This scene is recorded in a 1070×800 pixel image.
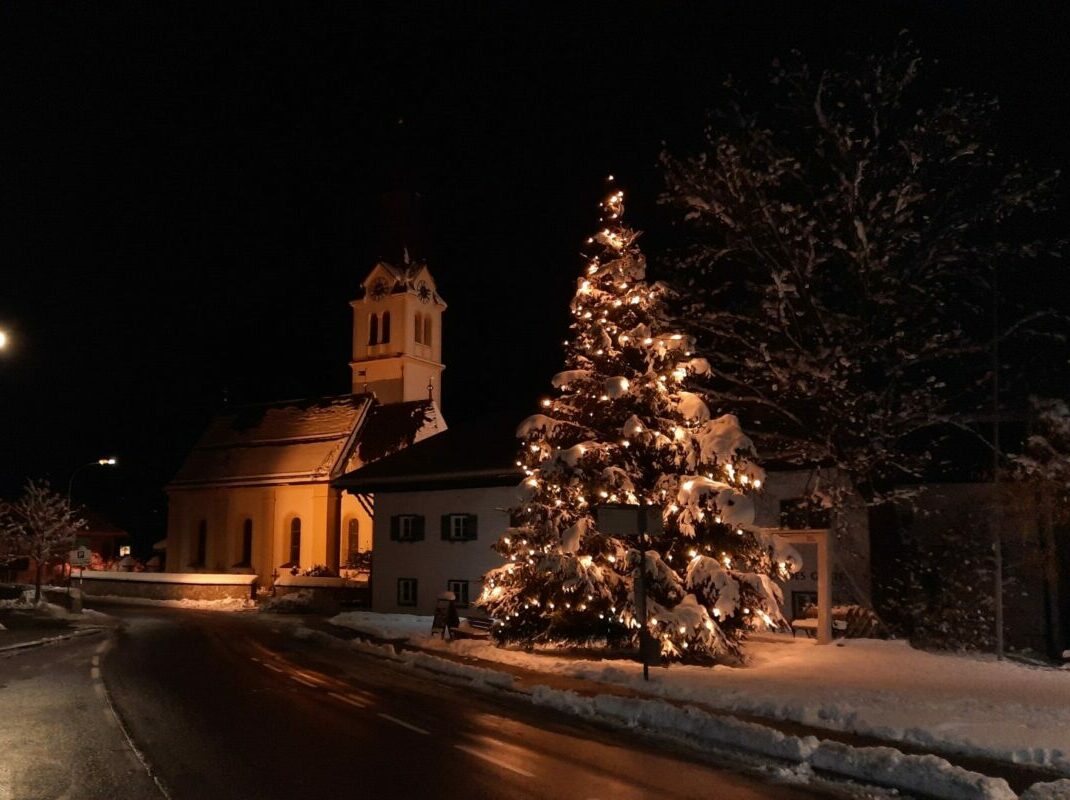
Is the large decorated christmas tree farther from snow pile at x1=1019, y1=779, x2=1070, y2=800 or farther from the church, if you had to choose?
the church

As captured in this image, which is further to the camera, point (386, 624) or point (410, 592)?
point (410, 592)

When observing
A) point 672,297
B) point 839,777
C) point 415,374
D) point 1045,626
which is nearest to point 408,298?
point 415,374

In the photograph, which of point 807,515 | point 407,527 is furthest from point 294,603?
point 807,515

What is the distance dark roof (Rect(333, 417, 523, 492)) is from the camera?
3262 centimetres

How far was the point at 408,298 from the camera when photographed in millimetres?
67500

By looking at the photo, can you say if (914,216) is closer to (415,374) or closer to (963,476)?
(963,476)

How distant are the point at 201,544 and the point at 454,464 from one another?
113ft

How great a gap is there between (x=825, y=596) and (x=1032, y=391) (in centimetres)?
626

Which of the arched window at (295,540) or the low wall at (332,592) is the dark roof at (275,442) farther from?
the low wall at (332,592)

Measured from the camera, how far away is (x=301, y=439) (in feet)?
196

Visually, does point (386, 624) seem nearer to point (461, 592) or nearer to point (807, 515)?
point (461, 592)

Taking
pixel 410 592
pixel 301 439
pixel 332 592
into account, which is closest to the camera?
pixel 410 592

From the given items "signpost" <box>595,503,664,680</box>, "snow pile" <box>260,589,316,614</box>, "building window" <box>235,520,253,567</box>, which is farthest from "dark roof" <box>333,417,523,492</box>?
"building window" <box>235,520,253,567</box>

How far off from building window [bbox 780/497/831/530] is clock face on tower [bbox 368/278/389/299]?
48.6m
